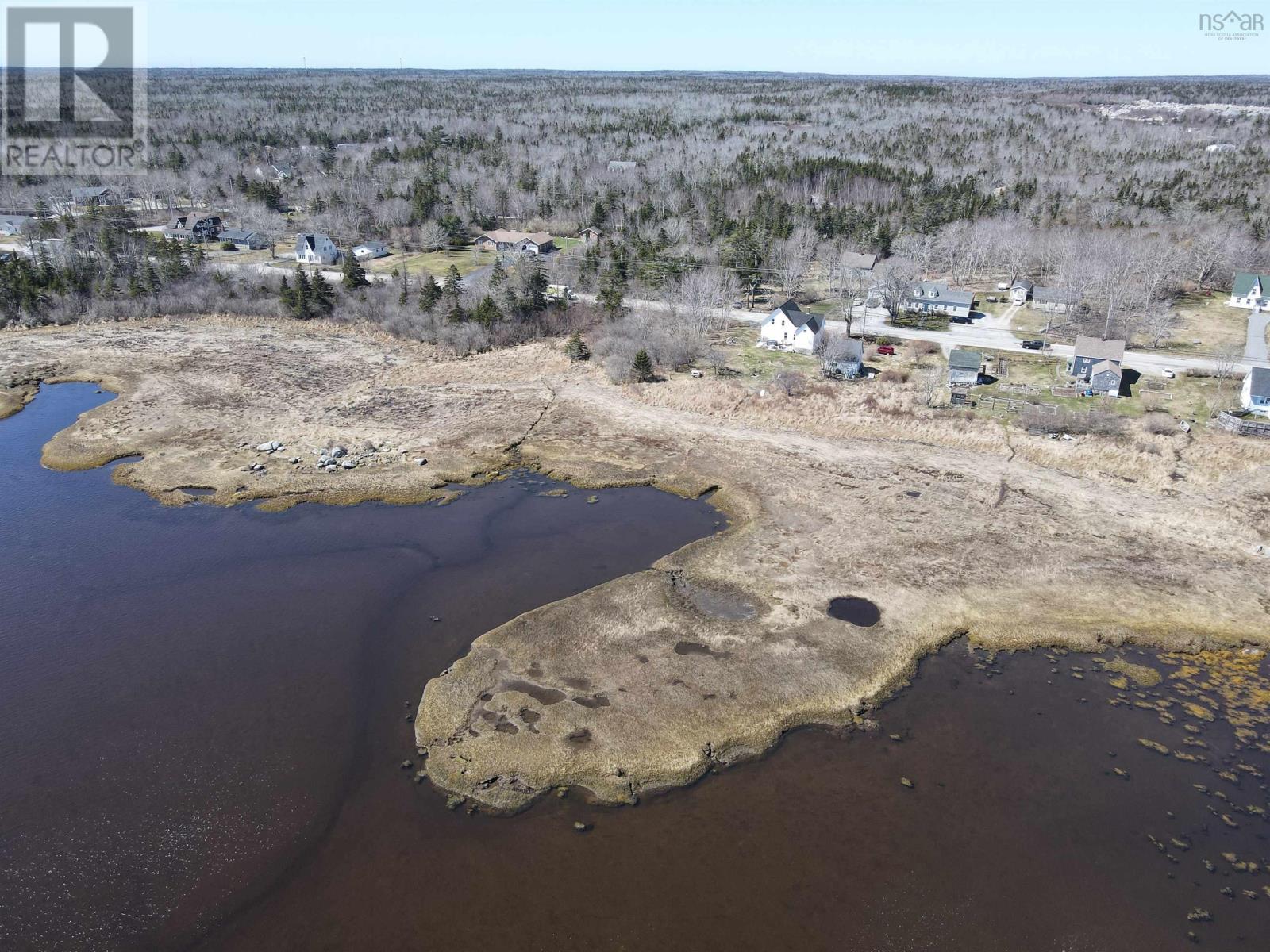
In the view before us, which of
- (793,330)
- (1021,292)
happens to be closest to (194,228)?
(793,330)

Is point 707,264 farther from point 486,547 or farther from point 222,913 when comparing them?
point 222,913

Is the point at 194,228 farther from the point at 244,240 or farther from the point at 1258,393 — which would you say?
the point at 1258,393

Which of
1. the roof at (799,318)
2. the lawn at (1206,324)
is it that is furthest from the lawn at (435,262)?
the lawn at (1206,324)

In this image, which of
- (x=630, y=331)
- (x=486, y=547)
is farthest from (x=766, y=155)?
(x=486, y=547)

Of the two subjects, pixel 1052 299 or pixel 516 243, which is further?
pixel 516 243

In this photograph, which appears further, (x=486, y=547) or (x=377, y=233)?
(x=377, y=233)

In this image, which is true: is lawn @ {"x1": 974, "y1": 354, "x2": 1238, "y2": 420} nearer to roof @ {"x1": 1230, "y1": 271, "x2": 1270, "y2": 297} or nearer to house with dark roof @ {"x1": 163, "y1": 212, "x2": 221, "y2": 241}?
roof @ {"x1": 1230, "y1": 271, "x2": 1270, "y2": 297}

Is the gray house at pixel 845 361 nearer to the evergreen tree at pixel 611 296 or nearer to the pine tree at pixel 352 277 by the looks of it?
the evergreen tree at pixel 611 296
